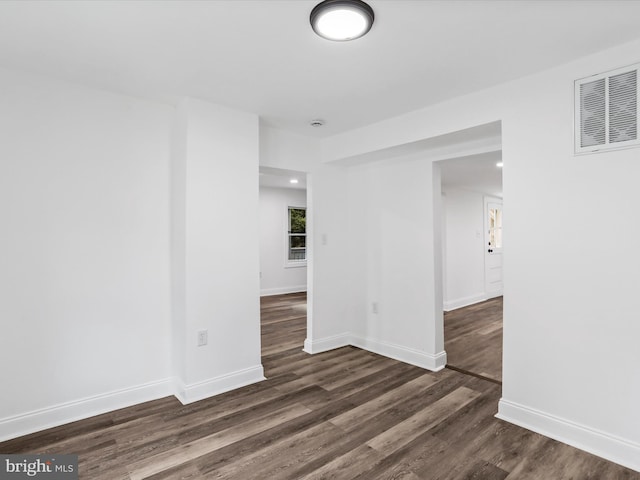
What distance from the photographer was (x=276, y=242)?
8.15m

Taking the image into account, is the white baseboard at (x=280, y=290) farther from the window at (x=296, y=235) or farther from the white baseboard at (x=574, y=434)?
the white baseboard at (x=574, y=434)

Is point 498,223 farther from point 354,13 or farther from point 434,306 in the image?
point 354,13

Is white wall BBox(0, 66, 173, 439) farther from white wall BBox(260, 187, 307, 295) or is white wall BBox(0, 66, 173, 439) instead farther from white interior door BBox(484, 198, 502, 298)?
white interior door BBox(484, 198, 502, 298)

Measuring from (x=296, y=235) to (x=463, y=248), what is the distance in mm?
3807

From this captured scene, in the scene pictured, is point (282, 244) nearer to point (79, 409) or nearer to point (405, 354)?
point (405, 354)

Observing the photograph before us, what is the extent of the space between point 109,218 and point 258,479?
214 cm

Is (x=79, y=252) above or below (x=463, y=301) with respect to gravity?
above

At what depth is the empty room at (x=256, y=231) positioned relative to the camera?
1.98 metres

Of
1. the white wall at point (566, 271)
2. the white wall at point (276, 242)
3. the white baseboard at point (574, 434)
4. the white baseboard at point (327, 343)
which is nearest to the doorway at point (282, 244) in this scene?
the white wall at point (276, 242)

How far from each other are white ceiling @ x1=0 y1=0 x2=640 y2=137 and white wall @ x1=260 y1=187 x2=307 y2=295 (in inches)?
202

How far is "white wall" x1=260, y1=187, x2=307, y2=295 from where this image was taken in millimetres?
7930

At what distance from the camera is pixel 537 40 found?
2008mm

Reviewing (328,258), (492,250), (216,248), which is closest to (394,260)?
(328,258)

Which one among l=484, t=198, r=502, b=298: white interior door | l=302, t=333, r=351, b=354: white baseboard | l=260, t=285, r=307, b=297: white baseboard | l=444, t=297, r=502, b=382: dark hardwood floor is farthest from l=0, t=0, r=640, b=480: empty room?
l=260, t=285, r=307, b=297: white baseboard
